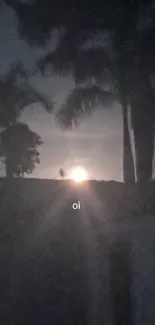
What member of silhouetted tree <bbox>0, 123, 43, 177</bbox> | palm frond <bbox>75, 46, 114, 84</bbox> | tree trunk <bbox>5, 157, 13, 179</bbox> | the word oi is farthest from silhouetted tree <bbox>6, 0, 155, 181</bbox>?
the word oi

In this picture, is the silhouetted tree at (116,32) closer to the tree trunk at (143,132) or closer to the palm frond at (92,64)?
the tree trunk at (143,132)

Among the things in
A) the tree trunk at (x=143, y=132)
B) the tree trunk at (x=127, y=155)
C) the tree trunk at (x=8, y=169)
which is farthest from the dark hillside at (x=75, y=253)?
the tree trunk at (x=143, y=132)

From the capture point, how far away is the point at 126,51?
14.1m

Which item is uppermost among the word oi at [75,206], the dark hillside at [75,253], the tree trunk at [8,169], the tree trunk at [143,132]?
the tree trunk at [143,132]

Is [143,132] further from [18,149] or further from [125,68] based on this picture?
[18,149]

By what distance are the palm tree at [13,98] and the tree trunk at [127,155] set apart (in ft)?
7.69

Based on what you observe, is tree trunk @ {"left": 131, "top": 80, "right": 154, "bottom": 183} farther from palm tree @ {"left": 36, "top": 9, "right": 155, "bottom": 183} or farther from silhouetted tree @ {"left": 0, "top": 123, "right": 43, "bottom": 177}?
silhouetted tree @ {"left": 0, "top": 123, "right": 43, "bottom": 177}

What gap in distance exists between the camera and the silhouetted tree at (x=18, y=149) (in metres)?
12.9

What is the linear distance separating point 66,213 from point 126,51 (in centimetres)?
579

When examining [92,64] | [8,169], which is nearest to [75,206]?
[8,169]

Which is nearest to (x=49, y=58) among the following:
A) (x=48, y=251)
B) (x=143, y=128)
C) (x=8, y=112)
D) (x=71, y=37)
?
(x=71, y=37)

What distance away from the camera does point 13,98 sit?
14.7 metres

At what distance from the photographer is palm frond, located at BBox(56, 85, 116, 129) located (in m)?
14.0

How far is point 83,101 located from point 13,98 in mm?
2047
